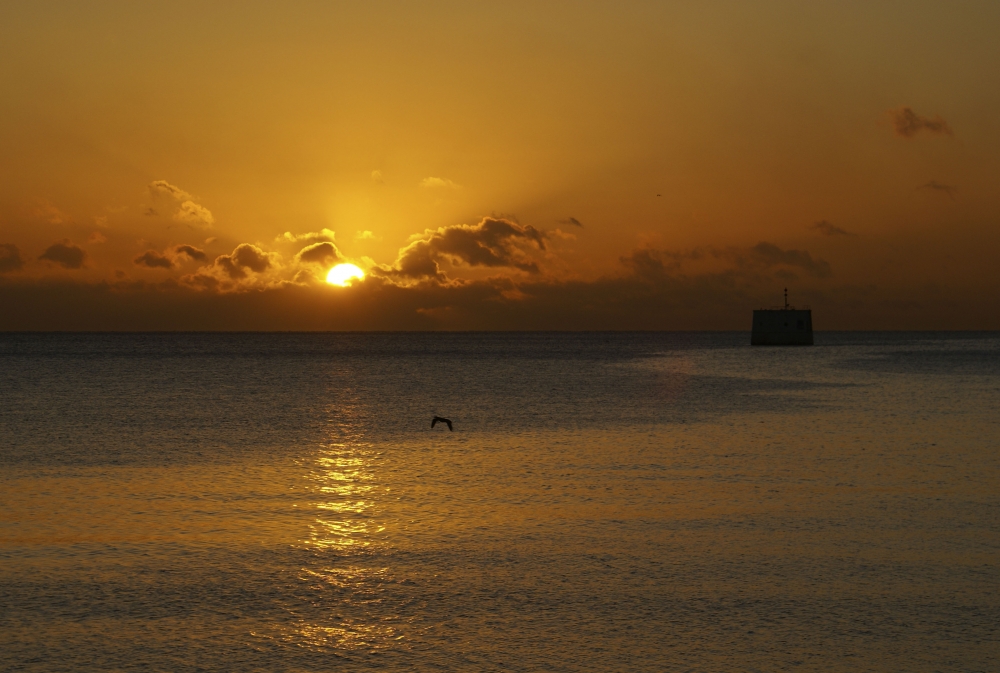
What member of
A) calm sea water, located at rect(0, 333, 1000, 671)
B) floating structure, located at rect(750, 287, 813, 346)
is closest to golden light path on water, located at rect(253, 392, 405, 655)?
calm sea water, located at rect(0, 333, 1000, 671)

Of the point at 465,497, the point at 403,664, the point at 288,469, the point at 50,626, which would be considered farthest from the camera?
the point at 288,469

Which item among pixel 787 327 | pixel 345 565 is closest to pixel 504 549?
pixel 345 565

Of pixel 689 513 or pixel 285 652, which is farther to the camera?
pixel 689 513

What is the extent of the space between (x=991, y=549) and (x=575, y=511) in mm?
7762

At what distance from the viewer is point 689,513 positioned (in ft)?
64.3

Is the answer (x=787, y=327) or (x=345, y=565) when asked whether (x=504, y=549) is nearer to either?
(x=345, y=565)

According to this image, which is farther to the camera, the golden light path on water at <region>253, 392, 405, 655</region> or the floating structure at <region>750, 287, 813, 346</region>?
the floating structure at <region>750, 287, 813, 346</region>

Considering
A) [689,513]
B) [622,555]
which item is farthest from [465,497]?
[622,555]

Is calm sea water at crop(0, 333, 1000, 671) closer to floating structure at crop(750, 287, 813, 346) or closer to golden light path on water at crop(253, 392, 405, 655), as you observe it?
golden light path on water at crop(253, 392, 405, 655)

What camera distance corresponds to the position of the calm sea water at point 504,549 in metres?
11.1

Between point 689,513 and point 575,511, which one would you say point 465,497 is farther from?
point 689,513

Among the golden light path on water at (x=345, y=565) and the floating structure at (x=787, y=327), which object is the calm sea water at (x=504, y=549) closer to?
the golden light path on water at (x=345, y=565)

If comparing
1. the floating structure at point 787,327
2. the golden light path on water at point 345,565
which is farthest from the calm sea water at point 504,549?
the floating structure at point 787,327

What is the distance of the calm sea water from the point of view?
36.5 feet
